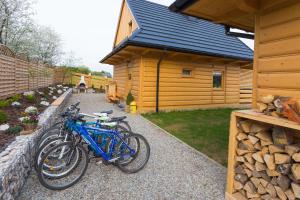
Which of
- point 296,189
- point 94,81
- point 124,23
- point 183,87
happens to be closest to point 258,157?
point 296,189

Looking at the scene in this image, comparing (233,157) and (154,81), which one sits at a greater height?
(154,81)

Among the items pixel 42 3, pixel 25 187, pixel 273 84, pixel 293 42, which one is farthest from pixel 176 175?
pixel 42 3

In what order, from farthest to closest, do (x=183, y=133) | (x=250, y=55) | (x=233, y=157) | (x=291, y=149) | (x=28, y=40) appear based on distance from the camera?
1. (x=28, y=40)
2. (x=250, y=55)
3. (x=183, y=133)
4. (x=233, y=157)
5. (x=291, y=149)

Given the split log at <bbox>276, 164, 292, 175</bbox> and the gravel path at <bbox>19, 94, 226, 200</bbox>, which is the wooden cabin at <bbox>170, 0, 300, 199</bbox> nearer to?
the split log at <bbox>276, 164, 292, 175</bbox>

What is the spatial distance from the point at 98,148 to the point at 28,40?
22.3 meters

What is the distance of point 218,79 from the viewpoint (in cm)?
1037

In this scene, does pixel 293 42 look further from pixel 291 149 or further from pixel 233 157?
pixel 233 157

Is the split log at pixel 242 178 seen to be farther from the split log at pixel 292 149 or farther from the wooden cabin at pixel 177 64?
the wooden cabin at pixel 177 64

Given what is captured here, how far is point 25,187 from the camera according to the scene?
8.78 ft

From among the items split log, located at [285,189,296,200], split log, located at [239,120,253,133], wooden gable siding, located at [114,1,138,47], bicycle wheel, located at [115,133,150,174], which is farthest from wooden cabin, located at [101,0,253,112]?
split log, located at [285,189,296,200]

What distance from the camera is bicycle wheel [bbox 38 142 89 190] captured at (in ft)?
8.98

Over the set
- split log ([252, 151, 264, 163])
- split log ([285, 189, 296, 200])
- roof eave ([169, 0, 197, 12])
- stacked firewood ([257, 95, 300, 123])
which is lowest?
→ split log ([285, 189, 296, 200])

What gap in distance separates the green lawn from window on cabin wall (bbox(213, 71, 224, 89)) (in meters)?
3.52

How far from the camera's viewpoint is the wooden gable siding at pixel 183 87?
8250 mm
